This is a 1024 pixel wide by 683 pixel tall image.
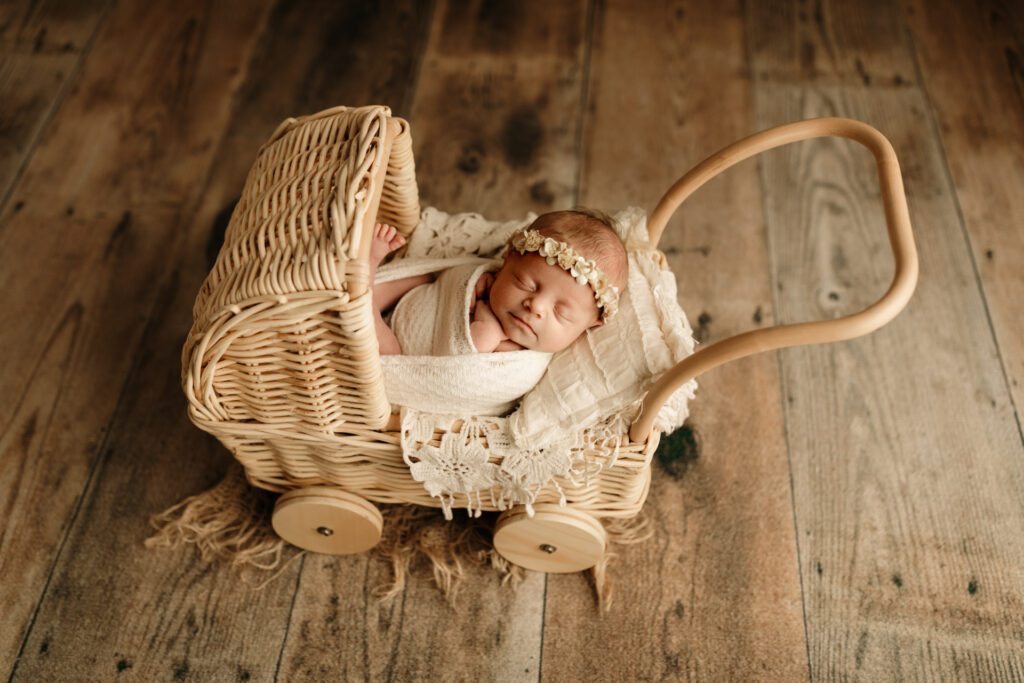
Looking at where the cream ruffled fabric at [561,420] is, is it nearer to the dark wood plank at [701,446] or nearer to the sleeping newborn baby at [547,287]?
the sleeping newborn baby at [547,287]

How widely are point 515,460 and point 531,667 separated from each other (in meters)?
0.33

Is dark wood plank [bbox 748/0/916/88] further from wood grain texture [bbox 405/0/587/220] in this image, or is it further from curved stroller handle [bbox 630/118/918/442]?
curved stroller handle [bbox 630/118/918/442]

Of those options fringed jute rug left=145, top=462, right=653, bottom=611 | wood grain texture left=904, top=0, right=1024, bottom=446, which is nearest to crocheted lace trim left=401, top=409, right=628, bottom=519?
fringed jute rug left=145, top=462, right=653, bottom=611

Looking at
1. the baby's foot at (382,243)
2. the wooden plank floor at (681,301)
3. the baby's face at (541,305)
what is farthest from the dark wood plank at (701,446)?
the baby's foot at (382,243)

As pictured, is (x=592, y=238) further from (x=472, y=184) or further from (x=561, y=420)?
(x=472, y=184)

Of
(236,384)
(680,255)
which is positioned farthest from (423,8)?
(236,384)

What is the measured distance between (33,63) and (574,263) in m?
1.49

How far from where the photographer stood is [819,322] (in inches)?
29.5

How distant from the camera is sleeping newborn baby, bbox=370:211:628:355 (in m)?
1.01

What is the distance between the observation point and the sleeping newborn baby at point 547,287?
3.31 ft

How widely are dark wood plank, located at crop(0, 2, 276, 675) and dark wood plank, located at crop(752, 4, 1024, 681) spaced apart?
1.05 metres

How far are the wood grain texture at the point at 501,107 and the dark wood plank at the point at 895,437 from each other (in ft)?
1.39

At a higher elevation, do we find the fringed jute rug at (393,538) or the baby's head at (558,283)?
the baby's head at (558,283)

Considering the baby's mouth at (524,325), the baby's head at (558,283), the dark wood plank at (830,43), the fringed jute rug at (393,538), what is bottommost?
the fringed jute rug at (393,538)
